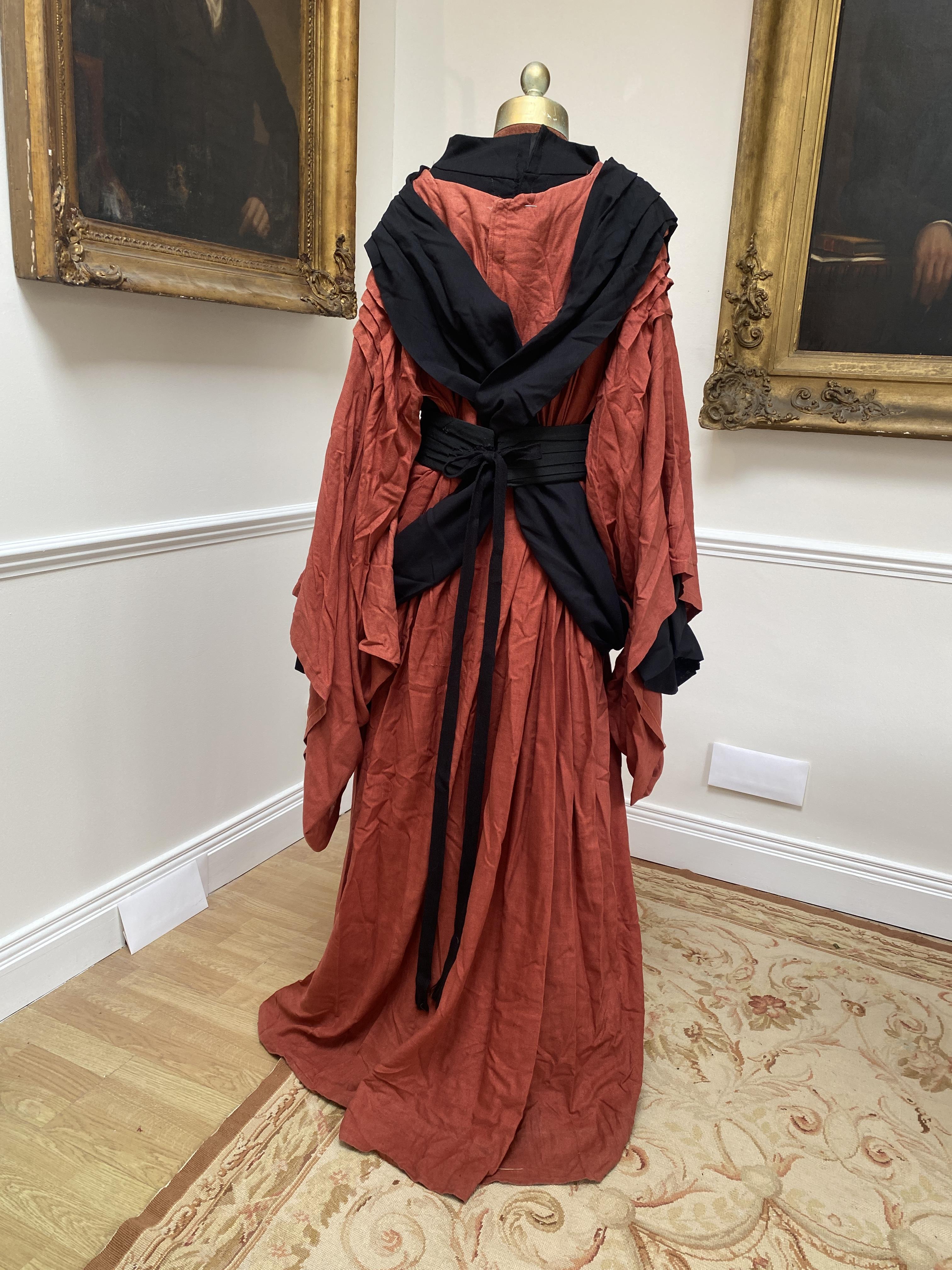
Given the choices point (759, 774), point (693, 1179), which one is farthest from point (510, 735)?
point (759, 774)

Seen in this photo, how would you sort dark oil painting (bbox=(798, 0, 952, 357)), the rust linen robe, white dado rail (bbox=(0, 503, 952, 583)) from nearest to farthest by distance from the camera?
1. the rust linen robe
2. white dado rail (bbox=(0, 503, 952, 583))
3. dark oil painting (bbox=(798, 0, 952, 357))

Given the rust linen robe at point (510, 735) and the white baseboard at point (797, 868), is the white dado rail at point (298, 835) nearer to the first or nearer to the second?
the white baseboard at point (797, 868)

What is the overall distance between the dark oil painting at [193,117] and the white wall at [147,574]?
0.17 meters

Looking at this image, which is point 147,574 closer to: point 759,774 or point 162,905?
point 162,905

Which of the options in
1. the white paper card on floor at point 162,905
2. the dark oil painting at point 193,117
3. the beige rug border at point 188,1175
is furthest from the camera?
the white paper card on floor at point 162,905

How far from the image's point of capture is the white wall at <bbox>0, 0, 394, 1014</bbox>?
1.65 m

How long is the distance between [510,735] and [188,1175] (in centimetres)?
84

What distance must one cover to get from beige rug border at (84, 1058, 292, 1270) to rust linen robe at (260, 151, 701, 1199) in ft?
0.39

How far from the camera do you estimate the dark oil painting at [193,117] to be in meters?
1.55

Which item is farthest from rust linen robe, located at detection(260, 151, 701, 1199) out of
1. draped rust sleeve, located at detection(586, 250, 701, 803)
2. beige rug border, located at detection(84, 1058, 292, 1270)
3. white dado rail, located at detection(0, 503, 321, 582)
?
white dado rail, located at detection(0, 503, 321, 582)

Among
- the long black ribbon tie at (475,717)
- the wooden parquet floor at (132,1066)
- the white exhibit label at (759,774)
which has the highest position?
the long black ribbon tie at (475,717)

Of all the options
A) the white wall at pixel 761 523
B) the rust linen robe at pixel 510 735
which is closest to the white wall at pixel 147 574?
the white wall at pixel 761 523

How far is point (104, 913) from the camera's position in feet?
6.16

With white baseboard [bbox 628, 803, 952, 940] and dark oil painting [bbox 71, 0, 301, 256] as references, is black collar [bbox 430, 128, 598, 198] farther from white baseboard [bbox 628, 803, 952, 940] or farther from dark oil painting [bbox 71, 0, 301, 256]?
white baseboard [bbox 628, 803, 952, 940]
